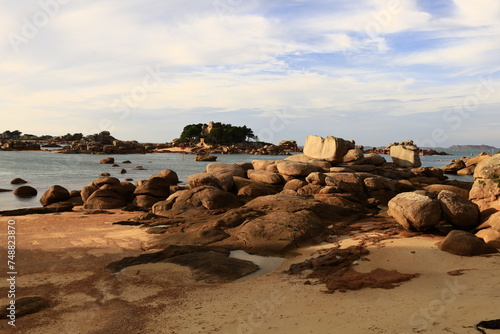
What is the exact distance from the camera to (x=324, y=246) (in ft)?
39.0

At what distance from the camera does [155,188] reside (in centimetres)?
2209

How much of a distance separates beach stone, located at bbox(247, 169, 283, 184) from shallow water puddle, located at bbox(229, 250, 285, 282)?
9763 millimetres

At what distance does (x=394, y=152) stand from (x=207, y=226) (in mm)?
23470

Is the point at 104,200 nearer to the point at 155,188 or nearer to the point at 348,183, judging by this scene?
the point at 155,188

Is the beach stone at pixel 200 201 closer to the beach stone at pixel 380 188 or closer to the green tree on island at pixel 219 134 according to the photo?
the beach stone at pixel 380 188

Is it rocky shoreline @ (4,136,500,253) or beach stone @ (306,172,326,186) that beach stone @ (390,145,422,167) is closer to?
rocky shoreline @ (4,136,500,253)

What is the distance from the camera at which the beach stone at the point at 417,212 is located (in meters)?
12.1

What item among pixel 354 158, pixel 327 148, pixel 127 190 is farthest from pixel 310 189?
pixel 127 190

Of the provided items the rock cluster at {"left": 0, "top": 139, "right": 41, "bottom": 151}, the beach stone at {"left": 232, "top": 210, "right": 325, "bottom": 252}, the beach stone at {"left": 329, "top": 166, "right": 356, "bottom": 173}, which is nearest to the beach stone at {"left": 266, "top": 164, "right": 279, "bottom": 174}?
the beach stone at {"left": 329, "top": 166, "right": 356, "bottom": 173}

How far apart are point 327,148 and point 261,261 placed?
15.5m

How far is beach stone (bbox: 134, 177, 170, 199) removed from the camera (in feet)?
71.8

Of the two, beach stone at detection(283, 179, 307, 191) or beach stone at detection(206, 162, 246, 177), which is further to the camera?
beach stone at detection(206, 162, 246, 177)

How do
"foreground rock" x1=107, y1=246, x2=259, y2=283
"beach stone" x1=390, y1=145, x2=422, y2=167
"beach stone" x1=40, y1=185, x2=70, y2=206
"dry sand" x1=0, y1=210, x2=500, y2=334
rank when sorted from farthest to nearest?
"beach stone" x1=390, y1=145, x2=422, y2=167 < "beach stone" x1=40, y1=185, x2=70, y2=206 < "foreground rock" x1=107, y1=246, x2=259, y2=283 < "dry sand" x1=0, y1=210, x2=500, y2=334

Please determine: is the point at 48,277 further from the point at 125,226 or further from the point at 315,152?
the point at 315,152
